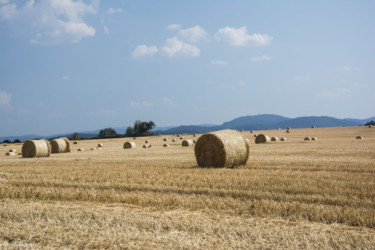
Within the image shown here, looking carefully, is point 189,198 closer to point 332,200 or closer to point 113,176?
point 332,200

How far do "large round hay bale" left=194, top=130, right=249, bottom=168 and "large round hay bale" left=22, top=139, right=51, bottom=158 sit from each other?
11300 mm

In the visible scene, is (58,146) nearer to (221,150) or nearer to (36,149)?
(36,149)

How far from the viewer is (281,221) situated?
4.94 meters

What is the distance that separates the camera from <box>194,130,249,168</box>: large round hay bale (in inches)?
438

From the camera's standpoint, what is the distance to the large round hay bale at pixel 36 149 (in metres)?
18.9

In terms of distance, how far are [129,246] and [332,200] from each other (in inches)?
146

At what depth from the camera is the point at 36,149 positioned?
18.9 metres

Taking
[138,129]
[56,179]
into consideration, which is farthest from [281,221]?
[138,129]

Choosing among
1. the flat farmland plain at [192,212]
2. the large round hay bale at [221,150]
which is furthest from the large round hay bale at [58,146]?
the flat farmland plain at [192,212]

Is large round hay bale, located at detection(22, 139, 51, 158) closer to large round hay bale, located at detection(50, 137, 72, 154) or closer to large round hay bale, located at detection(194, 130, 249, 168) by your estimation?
large round hay bale, located at detection(50, 137, 72, 154)

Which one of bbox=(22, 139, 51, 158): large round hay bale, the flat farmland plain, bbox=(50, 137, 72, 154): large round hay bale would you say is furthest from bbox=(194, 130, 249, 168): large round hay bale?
bbox=(50, 137, 72, 154): large round hay bale

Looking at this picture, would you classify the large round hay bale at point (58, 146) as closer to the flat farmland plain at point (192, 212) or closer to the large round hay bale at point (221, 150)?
the large round hay bale at point (221, 150)

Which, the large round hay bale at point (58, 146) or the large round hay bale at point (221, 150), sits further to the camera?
the large round hay bale at point (58, 146)

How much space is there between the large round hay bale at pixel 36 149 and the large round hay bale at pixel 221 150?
11300 mm
